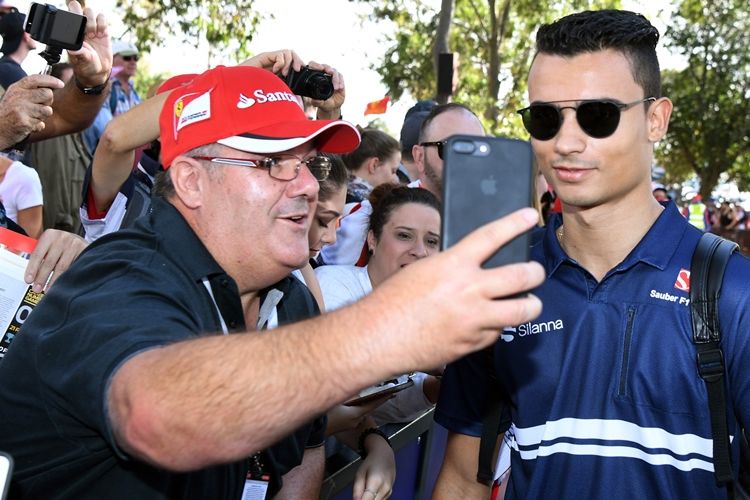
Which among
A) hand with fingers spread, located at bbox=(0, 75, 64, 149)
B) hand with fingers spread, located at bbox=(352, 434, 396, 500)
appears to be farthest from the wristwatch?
hand with fingers spread, located at bbox=(352, 434, 396, 500)

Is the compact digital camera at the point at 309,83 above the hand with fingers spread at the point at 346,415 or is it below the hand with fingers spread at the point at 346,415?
above

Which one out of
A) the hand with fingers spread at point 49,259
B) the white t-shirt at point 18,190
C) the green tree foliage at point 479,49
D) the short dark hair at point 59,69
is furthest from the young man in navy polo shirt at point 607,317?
the green tree foliage at point 479,49

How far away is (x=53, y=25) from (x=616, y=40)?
2.29 m

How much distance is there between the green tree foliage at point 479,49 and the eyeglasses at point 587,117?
66.8 feet

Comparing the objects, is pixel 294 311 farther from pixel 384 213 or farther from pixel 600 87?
pixel 384 213

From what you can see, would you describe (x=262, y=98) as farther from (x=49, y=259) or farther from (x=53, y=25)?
(x=53, y=25)

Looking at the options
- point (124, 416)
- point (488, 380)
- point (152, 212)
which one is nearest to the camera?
point (124, 416)

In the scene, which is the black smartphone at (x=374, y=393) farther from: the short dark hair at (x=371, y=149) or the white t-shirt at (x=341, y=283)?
the short dark hair at (x=371, y=149)

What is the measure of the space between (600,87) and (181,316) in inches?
A: 61.8

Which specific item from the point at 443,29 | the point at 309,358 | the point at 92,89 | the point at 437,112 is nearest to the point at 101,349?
the point at 309,358

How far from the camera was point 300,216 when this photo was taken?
2.69m

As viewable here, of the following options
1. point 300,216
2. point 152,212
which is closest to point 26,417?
point 152,212

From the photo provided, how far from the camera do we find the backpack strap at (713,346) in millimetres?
2424

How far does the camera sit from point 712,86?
39.2m
